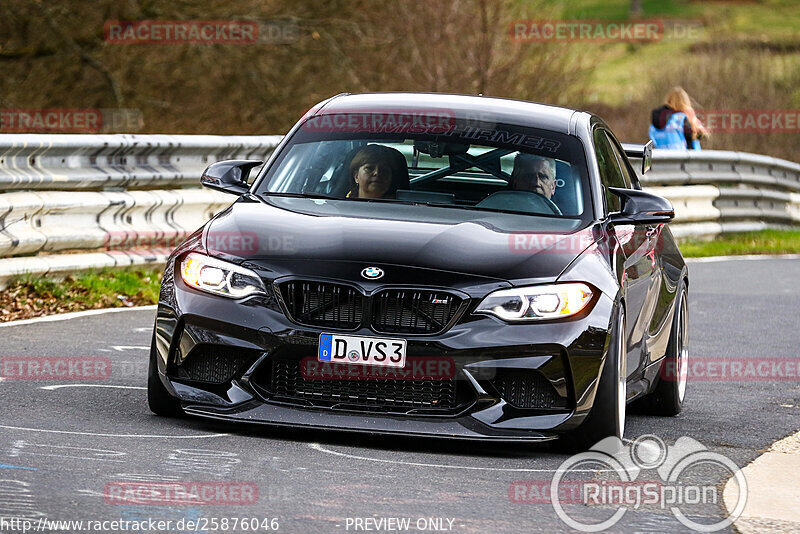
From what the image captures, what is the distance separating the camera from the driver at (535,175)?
7469 mm

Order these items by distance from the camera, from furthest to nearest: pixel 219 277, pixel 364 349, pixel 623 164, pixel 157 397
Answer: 1. pixel 623 164
2. pixel 157 397
3. pixel 219 277
4. pixel 364 349

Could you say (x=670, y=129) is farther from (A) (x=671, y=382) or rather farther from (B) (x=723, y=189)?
(A) (x=671, y=382)

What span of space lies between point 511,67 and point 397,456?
67.0 feet

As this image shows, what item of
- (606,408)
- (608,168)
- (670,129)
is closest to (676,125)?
(670,129)

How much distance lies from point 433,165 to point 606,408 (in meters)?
1.95

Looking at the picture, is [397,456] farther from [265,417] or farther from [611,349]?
[611,349]

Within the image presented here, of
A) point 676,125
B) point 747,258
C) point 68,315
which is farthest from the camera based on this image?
point 676,125

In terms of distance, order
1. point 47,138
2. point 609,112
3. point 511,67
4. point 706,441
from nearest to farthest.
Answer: point 706,441, point 47,138, point 511,67, point 609,112

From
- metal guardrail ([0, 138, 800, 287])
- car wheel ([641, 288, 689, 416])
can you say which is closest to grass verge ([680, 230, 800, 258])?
metal guardrail ([0, 138, 800, 287])

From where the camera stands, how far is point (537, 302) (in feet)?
20.7

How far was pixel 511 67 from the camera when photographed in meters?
26.2

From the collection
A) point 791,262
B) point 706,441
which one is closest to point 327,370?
point 706,441

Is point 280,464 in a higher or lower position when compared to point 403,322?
lower

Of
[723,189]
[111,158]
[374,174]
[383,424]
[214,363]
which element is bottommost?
[723,189]
